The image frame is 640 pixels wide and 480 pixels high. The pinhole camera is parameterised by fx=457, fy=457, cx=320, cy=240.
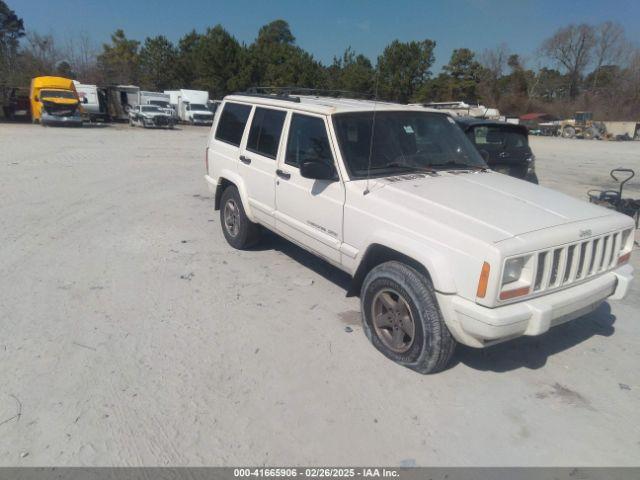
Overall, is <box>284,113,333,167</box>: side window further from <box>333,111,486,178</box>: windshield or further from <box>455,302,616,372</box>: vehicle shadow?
<box>455,302,616,372</box>: vehicle shadow

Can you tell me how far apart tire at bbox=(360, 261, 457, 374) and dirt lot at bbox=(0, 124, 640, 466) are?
136mm

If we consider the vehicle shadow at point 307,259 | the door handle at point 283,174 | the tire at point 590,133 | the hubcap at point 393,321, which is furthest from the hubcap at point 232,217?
the tire at point 590,133

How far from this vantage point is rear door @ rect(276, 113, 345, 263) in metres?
4.07

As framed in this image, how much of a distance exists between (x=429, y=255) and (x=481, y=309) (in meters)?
0.49

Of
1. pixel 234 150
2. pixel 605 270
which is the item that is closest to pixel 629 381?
pixel 605 270

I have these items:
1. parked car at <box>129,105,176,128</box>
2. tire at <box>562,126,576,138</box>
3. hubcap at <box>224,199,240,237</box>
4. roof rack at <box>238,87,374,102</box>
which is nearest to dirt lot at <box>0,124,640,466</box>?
hubcap at <box>224,199,240,237</box>

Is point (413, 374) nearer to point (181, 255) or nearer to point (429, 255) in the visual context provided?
point (429, 255)

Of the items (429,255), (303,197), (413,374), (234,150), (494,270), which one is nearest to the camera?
(494,270)

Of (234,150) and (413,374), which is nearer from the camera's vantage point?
(413,374)

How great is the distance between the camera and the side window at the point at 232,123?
5637 millimetres

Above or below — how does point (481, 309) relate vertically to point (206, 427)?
above

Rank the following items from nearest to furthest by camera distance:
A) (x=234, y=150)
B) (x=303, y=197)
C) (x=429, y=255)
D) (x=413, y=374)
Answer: (x=429, y=255) → (x=413, y=374) → (x=303, y=197) → (x=234, y=150)

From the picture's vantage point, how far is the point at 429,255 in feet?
10.3

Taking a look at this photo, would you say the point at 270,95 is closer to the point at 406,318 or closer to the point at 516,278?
the point at 406,318
